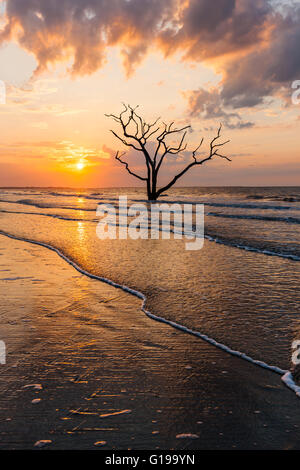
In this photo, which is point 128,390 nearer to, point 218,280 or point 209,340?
point 209,340

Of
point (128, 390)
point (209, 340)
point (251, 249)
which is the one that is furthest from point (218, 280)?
point (128, 390)

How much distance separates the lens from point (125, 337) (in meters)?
2.91

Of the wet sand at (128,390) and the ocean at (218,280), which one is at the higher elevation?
the ocean at (218,280)

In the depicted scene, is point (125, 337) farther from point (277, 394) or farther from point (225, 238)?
point (225, 238)

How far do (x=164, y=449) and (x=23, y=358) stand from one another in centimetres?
137

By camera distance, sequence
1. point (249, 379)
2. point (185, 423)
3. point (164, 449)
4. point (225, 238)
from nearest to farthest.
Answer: point (164, 449), point (185, 423), point (249, 379), point (225, 238)

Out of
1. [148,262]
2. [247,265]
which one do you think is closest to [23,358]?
[148,262]

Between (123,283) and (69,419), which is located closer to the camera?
(69,419)

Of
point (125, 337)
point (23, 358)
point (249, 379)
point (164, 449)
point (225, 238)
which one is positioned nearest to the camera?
point (164, 449)

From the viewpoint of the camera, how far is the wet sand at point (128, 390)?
66.8 inches

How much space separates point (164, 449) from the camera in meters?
1.63

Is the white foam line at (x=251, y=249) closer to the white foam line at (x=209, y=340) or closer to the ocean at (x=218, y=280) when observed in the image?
the ocean at (x=218, y=280)

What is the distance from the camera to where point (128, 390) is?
2100 mm

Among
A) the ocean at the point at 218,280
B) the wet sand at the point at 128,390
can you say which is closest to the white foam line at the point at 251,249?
the ocean at the point at 218,280
